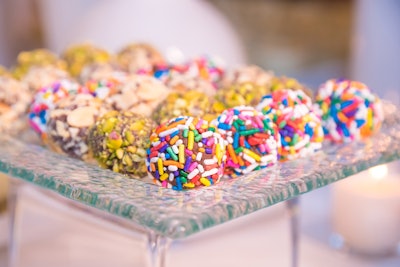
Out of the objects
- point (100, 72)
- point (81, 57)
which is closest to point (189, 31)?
point (81, 57)

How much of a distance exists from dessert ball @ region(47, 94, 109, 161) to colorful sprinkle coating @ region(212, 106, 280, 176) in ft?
0.46

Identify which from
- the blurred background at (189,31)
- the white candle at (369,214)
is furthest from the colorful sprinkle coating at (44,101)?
the blurred background at (189,31)

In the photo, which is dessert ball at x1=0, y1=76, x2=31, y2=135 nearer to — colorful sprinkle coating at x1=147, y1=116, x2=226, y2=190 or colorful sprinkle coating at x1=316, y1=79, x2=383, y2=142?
colorful sprinkle coating at x1=147, y1=116, x2=226, y2=190

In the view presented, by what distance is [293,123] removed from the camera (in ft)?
2.26

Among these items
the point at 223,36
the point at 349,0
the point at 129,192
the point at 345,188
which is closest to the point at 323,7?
A: the point at 349,0

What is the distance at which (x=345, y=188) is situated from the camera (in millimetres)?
985

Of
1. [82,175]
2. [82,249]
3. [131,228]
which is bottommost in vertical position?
[82,249]

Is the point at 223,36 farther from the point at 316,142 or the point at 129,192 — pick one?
the point at 129,192

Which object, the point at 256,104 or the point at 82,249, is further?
the point at 82,249

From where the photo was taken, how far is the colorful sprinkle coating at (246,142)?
638 millimetres

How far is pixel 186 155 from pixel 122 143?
0.27 ft

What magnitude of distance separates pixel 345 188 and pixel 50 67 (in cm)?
47

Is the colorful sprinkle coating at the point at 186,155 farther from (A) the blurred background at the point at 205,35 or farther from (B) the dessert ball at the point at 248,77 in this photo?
(A) the blurred background at the point at 205,35

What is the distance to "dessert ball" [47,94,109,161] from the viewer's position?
69 cm
